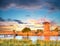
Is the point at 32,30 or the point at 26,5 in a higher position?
the point at 26,5

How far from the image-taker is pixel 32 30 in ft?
8.02

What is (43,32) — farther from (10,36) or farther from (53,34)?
(10,36)

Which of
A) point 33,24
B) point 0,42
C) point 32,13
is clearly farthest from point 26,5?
point 0,42

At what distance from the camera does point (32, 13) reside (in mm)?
2469

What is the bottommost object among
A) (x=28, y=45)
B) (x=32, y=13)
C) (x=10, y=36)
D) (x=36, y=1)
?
(x=28, y=45)

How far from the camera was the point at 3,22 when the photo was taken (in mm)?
2479

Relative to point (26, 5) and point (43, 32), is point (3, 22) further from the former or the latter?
point (43, 32)

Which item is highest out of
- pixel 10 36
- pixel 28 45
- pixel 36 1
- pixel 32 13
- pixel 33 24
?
pixel 36 1

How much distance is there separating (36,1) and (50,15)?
32 centimetres

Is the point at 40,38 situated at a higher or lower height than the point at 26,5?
lower

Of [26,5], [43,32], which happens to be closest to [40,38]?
[43,32]

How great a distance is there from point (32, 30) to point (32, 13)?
0.89ft

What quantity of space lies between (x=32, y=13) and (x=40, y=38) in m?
0.42

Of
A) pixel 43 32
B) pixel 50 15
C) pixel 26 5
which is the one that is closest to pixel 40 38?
pixel 43 32
